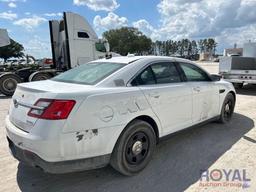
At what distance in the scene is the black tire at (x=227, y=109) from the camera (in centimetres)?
540

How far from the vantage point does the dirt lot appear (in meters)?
3.08

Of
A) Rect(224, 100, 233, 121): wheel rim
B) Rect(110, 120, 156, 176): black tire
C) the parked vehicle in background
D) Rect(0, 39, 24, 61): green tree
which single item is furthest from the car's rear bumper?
Rect(0, 39, 24, 61): green tree

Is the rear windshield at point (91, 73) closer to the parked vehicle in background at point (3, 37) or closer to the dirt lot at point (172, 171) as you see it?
the dirt lot at point (172, 171)

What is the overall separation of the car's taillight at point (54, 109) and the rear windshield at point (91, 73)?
62 cm

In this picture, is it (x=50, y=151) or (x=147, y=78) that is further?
(x=147, y=78)

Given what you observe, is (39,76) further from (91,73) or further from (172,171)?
(172,171)

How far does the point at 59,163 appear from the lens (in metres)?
2.71

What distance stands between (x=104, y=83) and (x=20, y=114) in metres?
1.06

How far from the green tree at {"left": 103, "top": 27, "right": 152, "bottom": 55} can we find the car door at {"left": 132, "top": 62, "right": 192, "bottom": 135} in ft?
190

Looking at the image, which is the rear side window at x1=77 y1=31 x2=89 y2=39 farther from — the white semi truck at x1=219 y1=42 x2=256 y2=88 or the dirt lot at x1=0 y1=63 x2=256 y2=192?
the dirt lot at x1=0 y1=63 x2=256 y2=192

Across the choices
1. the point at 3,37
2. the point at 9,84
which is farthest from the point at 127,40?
the point at 9,84

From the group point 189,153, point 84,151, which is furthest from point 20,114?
point 189,153

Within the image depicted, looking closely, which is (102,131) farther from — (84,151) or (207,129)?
(207,129)

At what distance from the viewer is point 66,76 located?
3.81m
